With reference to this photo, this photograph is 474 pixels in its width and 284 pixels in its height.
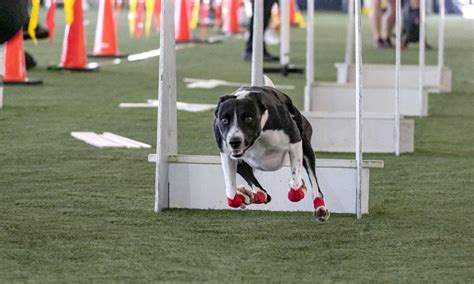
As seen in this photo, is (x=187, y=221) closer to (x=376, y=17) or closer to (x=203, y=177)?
(x=203, y=177)

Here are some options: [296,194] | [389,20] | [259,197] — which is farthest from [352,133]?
[389,20]

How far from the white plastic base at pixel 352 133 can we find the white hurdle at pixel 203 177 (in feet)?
6.63

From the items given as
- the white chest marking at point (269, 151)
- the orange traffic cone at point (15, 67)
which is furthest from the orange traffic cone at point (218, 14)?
the white chest marking at point (269, 151)

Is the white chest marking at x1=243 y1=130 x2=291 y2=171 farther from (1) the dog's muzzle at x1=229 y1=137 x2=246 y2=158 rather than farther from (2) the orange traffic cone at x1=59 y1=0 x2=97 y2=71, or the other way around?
(2) the orange traffic cone at x1=59 y1=0 x2=97 y2=71

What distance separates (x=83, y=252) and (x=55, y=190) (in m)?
1.53

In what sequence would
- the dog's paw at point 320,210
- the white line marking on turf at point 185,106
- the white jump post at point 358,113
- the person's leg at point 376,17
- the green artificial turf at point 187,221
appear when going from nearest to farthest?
the green artificial turf at point 187,221
the dog's paw at point 320,210
the white jump post at point 358,113
the white line marking on turf at point 185,106
the person's leg at point 376,17

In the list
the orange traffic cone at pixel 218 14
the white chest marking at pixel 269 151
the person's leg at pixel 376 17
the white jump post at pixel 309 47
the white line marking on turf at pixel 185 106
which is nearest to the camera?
the white chest marking at pixel 269 151

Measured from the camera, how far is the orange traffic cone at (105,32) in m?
15.0

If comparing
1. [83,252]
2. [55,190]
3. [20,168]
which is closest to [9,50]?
[20,168]

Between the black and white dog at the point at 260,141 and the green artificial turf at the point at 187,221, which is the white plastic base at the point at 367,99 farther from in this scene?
the black and white dog at the point at 260,141

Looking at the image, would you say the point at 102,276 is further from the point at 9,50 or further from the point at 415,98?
the point at 9,50

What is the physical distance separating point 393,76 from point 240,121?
6.71m

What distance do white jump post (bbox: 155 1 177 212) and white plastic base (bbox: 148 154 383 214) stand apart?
0.05 m

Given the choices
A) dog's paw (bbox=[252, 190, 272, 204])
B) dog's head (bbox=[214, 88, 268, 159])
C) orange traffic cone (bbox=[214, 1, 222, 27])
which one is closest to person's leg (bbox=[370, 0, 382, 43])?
orange traffic cone (bbox=[214, 1, 222, 27])
